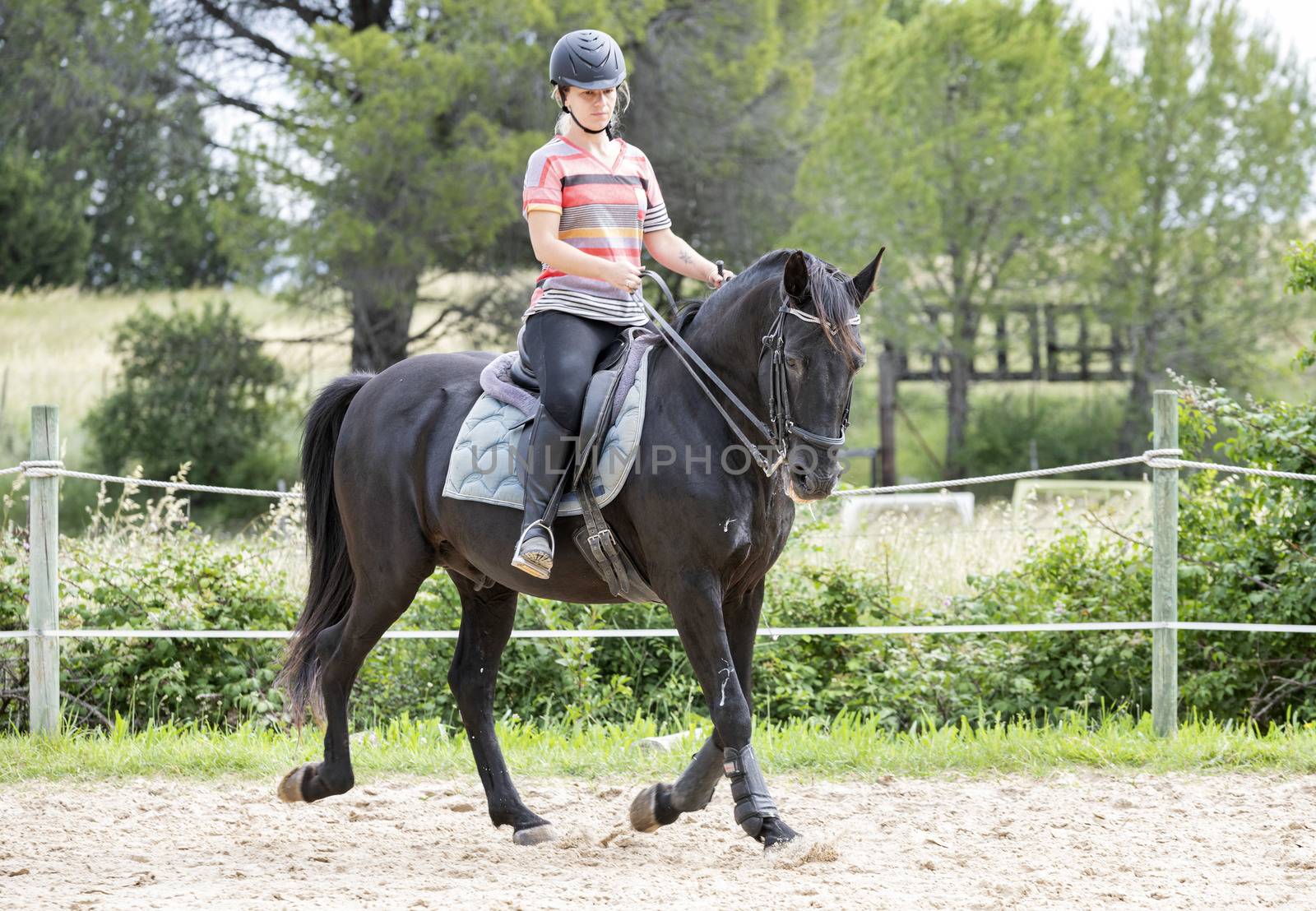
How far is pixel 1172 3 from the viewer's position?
2039 centimetres

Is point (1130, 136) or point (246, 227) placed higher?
point (1130, 136)

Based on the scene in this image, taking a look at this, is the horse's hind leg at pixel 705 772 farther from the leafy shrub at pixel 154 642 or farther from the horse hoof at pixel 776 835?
the leafy shrub at pixel 154 642

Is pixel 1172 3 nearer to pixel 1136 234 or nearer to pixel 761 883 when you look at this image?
pixel 1136 234

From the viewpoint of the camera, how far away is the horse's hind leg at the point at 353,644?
4609mm

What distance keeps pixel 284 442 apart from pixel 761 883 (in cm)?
1449

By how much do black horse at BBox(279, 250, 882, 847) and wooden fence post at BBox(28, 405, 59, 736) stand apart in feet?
5.61

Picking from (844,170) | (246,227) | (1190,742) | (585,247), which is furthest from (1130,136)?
(585,247)

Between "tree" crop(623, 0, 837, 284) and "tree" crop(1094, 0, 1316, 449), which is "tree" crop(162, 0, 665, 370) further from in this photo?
"tree" crop(1094, 0, 1316, 449)

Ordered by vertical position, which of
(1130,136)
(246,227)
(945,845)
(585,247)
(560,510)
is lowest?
(945,845)

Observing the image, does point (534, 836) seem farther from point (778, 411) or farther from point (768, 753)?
point (778, 411)

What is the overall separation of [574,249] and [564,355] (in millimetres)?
370

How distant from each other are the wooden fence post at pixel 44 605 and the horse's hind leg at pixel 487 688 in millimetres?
2337

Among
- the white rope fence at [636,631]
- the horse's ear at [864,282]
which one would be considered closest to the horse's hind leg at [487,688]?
the white rope fence at [636,631]

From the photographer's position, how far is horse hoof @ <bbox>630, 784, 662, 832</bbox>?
14.0ft
